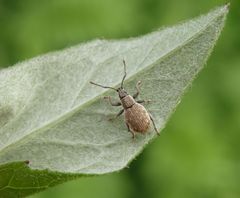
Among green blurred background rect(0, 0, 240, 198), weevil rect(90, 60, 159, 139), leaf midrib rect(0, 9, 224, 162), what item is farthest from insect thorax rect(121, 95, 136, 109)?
green blurred background rect(0, 0, 240, 198)

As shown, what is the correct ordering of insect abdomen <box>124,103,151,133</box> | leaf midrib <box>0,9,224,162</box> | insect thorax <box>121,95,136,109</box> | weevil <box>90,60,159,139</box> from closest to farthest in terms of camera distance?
1. leaf midrib <box>0,9,224,162</box>
2. weevil <box>90,60,159,139</box>
3. insect abdomen <box>124,103,151,133</box>
4. insect thorax <box>121,95,136,109</box>

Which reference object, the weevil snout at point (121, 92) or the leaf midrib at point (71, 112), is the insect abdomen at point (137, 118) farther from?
the leaf midrib at point (71, 112)

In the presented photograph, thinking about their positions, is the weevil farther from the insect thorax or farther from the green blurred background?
the green blurred background

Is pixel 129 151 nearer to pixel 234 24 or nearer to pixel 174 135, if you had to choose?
pixel 174 135

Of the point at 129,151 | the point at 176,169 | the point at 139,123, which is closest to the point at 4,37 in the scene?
the point at 176,169

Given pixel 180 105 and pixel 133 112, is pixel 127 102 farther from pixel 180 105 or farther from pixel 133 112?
pixel 180 105

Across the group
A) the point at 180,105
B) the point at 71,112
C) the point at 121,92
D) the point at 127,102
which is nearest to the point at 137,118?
the point at 127,102
